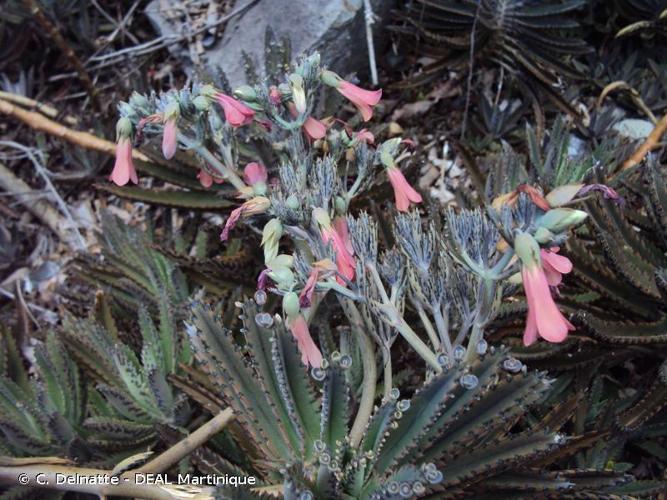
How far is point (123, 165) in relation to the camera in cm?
135

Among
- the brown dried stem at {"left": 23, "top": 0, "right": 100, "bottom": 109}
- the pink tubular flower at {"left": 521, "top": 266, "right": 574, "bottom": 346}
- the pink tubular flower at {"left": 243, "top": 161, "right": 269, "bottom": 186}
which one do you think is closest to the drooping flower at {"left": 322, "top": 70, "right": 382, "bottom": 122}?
the pink tubular flower at {"left": 243, "top": 161, "right": 269, "bottom": 186}

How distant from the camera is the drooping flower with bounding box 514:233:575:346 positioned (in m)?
0.92

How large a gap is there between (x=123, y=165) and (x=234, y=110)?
26cm

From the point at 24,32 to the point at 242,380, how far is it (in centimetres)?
223

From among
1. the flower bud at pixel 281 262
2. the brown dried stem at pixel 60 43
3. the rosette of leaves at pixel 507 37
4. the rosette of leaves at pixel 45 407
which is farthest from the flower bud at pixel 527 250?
the brown dried stem at pixel 60 43

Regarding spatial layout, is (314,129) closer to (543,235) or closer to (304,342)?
(304,342)

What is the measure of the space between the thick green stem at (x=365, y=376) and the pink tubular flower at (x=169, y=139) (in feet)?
1.49

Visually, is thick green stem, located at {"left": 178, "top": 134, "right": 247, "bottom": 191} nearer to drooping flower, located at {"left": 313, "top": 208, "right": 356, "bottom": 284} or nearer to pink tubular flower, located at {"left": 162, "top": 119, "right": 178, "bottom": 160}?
pink tubular flower, located at {"left": 162, "top": 119, "right": 178, "bottom": 160}

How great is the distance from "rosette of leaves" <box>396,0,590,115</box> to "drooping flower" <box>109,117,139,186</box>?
127 cm

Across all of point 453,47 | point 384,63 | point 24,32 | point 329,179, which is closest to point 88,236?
point 24,32

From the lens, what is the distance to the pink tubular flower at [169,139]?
130 cm

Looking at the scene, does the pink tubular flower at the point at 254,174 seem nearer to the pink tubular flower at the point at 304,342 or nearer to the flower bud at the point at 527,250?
the pink tubular flower at the point at 304,342

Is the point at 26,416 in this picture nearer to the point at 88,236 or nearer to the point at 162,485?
the point at 162,485

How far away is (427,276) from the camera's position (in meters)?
1.18
